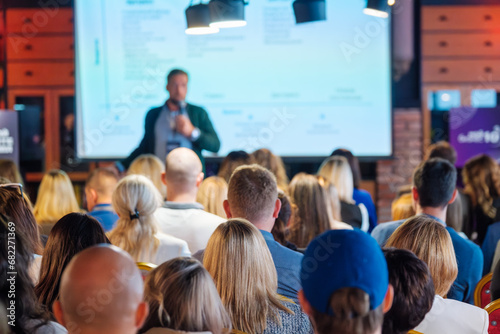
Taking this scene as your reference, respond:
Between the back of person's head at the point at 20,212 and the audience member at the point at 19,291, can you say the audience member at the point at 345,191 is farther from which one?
the audience member at the point at 19,291

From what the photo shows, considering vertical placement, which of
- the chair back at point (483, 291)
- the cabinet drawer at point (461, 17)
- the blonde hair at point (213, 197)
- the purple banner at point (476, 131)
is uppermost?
the cabinet drawer at point (461, 17)

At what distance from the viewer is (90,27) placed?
20.8 feet

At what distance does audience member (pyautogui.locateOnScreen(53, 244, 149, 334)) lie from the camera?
1302 millimetres

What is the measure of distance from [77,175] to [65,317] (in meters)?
6.19

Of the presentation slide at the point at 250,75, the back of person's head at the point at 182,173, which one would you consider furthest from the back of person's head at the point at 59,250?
the presentation slide at the point at 250,75

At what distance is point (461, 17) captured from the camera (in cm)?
729

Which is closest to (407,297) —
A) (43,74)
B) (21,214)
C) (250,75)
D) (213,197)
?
(21,214)

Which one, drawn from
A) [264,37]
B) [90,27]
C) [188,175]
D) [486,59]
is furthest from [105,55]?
[486,59]

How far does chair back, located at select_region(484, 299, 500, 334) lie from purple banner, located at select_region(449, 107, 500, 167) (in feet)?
15.2

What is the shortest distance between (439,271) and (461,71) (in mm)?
5510

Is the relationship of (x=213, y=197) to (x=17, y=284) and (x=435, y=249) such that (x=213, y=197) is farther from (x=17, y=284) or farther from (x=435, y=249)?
(x=17, y=284)

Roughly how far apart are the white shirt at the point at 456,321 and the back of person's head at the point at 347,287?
71 cm

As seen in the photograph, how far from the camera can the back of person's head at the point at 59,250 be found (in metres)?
2.07

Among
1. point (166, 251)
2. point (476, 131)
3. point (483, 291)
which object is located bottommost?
point (483, 291)
